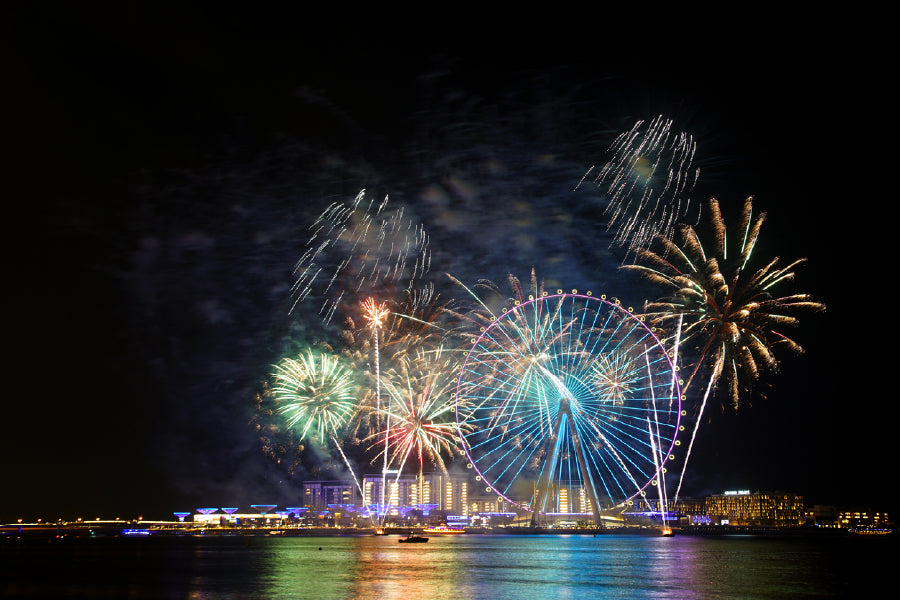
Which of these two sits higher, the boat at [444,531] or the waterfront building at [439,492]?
the waterfront building at [439,492]

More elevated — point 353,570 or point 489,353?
point 489,353

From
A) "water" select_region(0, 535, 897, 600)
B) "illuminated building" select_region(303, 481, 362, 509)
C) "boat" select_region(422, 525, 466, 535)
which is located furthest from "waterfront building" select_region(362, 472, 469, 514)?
"water" select_region(0, 535, 897, 600)

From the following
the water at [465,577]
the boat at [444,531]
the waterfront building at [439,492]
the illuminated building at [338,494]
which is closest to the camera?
the water at [465,577]

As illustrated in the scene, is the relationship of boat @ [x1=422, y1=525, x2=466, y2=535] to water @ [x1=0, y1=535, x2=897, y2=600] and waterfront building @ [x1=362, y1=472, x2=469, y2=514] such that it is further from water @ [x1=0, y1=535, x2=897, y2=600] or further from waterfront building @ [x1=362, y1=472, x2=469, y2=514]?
water @ [x1=0, y1=535, x2=897, y2=600]

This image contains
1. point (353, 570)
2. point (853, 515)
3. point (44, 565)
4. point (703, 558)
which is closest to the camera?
point (353, 570)

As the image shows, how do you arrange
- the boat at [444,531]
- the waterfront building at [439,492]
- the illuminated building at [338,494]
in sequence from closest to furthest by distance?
1. the boat at [444,531]
2. the waterfront building at [439,492]
3. the illuminated building at [338,494]

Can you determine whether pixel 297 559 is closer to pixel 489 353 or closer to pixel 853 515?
pixel 489 353

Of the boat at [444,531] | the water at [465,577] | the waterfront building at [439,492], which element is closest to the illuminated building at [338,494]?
the waterfront building at [439,492]

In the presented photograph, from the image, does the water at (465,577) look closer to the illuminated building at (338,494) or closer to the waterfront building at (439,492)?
the waterfront building at (439,492)

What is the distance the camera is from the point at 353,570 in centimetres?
5722

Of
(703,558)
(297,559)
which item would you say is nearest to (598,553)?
(703,558)

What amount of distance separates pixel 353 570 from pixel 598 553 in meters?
31.4

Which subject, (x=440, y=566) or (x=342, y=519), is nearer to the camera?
(x=440, y=566)

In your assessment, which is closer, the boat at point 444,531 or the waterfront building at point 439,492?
the boat at point 444,531
